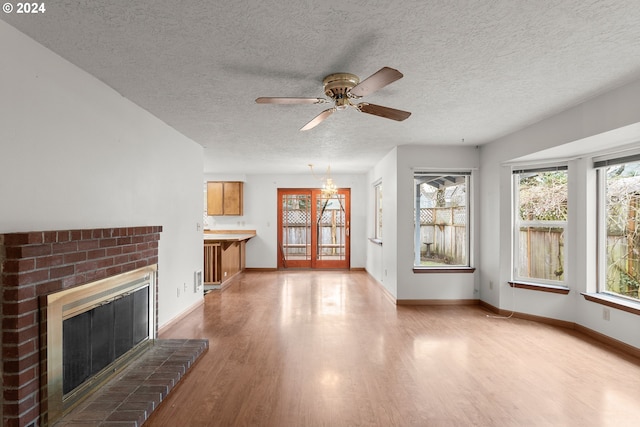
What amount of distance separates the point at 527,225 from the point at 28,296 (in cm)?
507

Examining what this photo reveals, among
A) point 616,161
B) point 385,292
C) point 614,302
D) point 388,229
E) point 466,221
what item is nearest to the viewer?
point 614,302

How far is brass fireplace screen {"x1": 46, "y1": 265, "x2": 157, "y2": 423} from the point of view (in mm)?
1999

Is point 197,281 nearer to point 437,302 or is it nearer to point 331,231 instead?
point 437,302

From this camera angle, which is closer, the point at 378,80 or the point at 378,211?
the point at 378,80

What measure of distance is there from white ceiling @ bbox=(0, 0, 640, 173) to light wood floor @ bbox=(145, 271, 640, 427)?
2.38 meters

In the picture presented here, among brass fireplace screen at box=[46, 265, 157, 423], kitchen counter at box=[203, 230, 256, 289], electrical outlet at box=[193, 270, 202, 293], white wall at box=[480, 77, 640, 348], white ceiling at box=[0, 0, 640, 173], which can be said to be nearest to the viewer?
white ceiling at box=[0, 0, 640, 173]

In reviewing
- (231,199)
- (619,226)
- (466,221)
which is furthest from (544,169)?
(231,199)

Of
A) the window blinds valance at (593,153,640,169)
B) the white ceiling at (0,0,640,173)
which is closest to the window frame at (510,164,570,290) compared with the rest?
the window blinds valance at (593,153,640,169)

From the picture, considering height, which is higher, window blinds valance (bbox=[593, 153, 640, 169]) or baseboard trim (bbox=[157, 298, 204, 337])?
window blinds valance (bbox=[593, 153, 640, 169])

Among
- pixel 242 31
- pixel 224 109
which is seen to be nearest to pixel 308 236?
pixel 224 109

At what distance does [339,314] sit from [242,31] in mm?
3575

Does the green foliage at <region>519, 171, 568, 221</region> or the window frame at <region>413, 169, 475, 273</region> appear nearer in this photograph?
the green foliage at <region>519, 171, 568, 221</region>

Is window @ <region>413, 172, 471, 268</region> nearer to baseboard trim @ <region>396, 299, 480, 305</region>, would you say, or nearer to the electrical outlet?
baseboard trim @ <region>396, 299, 480, 305</region>

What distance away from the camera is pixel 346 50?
2127 millimetres
